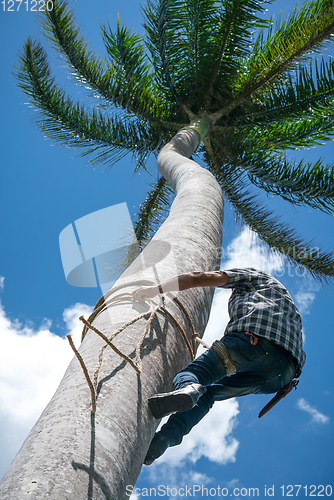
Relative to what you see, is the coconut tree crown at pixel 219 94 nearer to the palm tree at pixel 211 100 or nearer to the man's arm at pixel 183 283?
the palm tree at pixel 211 100

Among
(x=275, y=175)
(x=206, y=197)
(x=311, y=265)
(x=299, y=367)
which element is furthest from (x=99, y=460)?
(x=311, y=265)

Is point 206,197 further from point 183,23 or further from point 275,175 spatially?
point 183,23

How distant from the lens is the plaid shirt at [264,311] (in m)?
1.94

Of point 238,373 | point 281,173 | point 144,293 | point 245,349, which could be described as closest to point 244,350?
point 245,349

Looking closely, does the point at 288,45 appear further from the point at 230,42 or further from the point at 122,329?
the point at 122,329

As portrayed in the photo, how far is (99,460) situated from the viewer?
1094 mm

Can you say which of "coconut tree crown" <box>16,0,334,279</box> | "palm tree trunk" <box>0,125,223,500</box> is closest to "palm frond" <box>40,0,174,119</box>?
"coconut tree crown" <box>16,0,334,279</box>

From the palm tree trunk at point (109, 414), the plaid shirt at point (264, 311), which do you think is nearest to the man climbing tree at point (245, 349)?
the plaid shirt at point (264, 311)

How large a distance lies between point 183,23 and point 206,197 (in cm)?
491

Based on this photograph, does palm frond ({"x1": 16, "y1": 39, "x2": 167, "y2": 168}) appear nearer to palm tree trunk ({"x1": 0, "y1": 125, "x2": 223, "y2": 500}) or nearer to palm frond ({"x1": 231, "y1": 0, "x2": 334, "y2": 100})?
palm frond ({"x1": 231, "y1": 0, "x2": 334, "y2": 100})

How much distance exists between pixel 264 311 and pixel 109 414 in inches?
41.2

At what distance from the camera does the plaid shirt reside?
6.37ft

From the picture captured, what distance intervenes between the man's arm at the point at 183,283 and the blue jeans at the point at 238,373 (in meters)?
0.30

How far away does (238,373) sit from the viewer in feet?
6.72
